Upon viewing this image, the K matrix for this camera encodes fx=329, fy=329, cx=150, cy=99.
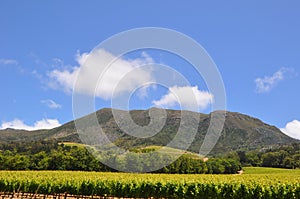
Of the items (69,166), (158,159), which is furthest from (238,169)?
(69,166)

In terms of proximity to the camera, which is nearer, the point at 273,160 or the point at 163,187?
the point at 163,187

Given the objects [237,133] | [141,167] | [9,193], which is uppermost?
[237,133]

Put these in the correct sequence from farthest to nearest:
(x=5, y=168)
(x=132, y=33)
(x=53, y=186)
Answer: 1. (x=5, y=168)
2. (x=53, y=186)
3. (x=132, y=33)

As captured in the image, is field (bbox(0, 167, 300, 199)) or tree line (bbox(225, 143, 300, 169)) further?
tree line (bbox(225, 143, 300, 169))

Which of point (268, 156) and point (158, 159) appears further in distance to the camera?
point (268, 156)

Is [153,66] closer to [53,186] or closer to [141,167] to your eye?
[53,186]

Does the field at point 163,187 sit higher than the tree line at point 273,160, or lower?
lower

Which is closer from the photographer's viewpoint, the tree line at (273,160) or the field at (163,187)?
the field at (163,187)

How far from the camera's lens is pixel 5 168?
2557 inches

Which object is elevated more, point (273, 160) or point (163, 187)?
point (273, 160)

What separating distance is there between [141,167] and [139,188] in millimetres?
28606

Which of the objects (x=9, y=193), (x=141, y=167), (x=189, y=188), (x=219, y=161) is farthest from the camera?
(x=219, y=161)

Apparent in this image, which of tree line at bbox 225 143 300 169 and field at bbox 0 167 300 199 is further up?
tree line at bbox 225 143 300 169

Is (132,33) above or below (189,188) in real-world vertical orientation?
above
